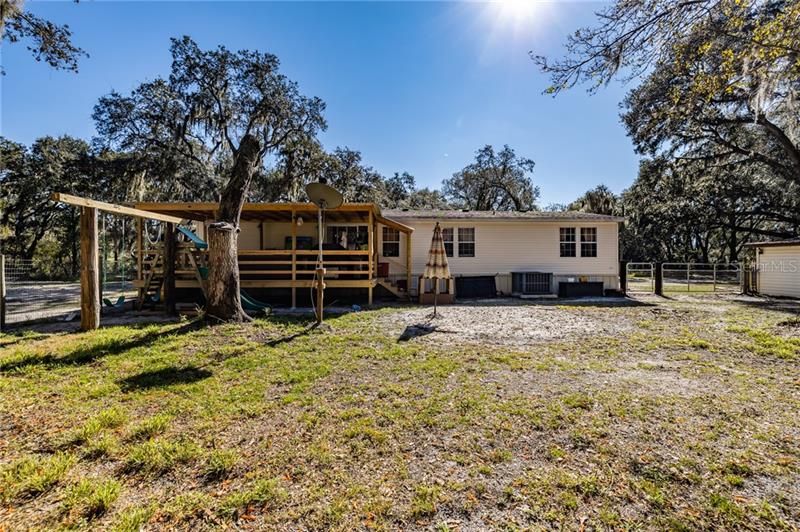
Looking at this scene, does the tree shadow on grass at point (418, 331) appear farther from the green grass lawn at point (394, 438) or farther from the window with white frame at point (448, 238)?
the window with white frame at point (448, 238)

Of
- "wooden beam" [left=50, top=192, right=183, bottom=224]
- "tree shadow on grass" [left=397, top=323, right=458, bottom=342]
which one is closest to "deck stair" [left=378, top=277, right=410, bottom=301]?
"tree shadow on grass" [left=397, top=323, right=458, bottom=342]

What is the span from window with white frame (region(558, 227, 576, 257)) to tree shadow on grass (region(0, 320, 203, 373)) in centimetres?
1203

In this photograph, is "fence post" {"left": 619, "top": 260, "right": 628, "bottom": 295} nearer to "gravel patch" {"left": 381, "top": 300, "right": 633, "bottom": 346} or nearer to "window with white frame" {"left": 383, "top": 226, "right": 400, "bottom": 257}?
"gravel patch" {"left": 381, "top": 300, "right": 633, "bottom": 346}

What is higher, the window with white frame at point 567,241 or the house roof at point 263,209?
the house roof at point 263,209

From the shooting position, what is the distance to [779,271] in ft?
40.4

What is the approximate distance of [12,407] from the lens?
3.03 metres

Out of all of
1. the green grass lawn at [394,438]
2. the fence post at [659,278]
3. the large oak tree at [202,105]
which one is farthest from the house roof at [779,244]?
the large oak tree at [202,105]

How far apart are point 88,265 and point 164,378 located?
3.38m

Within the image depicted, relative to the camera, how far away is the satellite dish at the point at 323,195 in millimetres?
6607

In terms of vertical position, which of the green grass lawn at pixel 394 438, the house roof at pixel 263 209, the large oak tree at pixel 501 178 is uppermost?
the large oak tree at pixel 501 178

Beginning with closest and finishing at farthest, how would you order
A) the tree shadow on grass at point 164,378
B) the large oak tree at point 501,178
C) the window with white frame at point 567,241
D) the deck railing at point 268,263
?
the tree shadow on grass at point 164,378 → the deck railing at point 268,263 → the window with white frame at point 567,241 → the large oak tree at point 501,178

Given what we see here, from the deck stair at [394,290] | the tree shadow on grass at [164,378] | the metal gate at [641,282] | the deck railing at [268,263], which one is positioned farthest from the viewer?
the metal gate at [641,282]

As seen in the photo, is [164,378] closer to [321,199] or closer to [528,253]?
[321,199]

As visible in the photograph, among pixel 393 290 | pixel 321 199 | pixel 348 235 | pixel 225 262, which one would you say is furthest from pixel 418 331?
pixel 348 235
